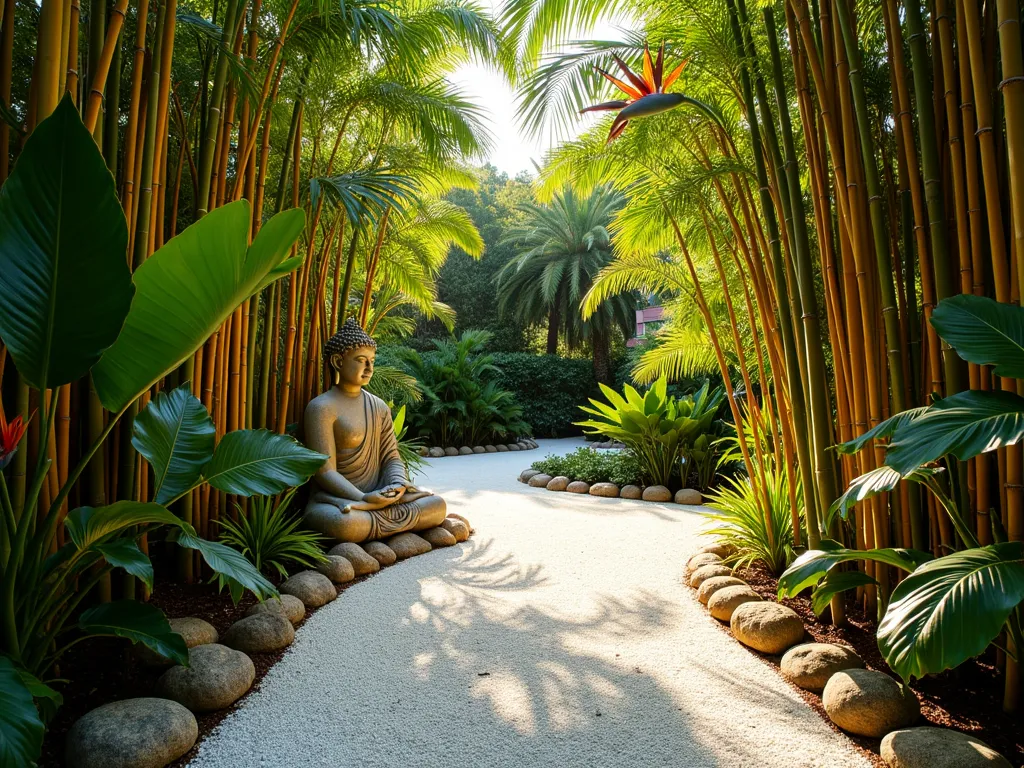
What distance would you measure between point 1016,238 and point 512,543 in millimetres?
3104

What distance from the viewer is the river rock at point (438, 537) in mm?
3803

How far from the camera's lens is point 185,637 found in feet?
6.40

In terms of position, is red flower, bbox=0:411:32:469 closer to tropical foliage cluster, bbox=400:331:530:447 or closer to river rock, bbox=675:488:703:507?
river rock, bbox=675:488:703:507

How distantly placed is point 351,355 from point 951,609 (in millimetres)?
3238

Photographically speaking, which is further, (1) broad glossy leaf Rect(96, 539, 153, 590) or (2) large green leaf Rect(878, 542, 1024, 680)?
(1) broad glossy leaf Rect(96, 539, 153, 590)

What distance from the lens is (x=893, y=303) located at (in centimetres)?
187

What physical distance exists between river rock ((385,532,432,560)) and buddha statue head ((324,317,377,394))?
0.98 m

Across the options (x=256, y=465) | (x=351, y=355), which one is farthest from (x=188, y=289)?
(x=351, y=355)

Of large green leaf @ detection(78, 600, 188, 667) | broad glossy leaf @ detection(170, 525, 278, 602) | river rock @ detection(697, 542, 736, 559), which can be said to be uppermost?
broad glossy leaf @ detection(170, 525, 278, 602)

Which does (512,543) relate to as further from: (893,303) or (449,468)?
(449,468)

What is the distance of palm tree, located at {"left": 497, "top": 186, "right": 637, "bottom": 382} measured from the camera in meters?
13.9

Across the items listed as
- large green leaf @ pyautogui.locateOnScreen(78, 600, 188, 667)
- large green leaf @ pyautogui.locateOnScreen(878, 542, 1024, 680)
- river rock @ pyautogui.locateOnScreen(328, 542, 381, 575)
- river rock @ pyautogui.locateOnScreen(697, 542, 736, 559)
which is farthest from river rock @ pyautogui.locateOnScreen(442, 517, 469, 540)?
large green leaf @ pyautogui.locateOnScreen(878, 542, 1024, 680)

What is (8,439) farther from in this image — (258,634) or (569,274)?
(569,274)

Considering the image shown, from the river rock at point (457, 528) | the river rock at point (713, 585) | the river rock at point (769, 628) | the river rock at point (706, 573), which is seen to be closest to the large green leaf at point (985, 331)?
the river rock at point (769, 628)
